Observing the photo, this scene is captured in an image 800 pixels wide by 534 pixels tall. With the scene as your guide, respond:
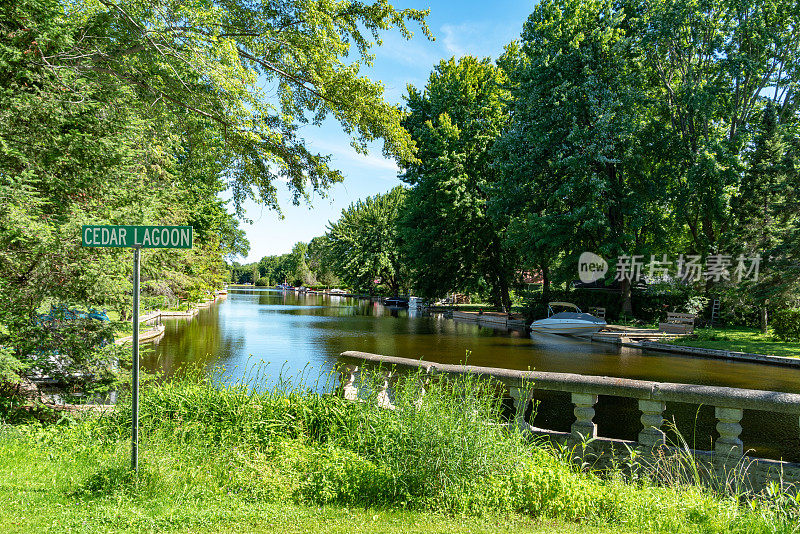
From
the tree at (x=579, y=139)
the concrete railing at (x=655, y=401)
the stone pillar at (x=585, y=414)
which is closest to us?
the concrete railing at (x=655, y=401)

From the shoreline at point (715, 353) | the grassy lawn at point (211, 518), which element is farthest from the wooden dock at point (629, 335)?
the grassy lawn at point (211, 518)

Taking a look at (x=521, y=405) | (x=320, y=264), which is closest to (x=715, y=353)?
(x=521, y=405)

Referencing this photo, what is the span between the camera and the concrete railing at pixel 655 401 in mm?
4953

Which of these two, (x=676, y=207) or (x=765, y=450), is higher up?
(x=676, y=207)

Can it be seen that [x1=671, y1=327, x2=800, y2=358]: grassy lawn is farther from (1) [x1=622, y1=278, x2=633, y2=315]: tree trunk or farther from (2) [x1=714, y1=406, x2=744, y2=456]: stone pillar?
(2) [x1=714, y1=406, x2=744, y2=456]: stone pillar

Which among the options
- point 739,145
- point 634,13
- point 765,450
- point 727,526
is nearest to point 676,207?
point 739,145

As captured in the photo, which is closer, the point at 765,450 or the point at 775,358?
the point at 765,450

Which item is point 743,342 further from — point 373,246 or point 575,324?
point 373,246

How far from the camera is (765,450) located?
26.2 feet

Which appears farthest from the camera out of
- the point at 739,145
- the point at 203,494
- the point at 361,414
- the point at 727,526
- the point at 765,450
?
the point at 739,145

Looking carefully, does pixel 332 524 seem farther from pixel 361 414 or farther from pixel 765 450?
pixel 765 450

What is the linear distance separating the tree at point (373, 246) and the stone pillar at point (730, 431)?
5216 cm

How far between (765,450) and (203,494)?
8930 mm

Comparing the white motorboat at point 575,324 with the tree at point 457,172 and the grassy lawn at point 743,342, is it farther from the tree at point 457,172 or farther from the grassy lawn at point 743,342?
the tree at point 457,172
